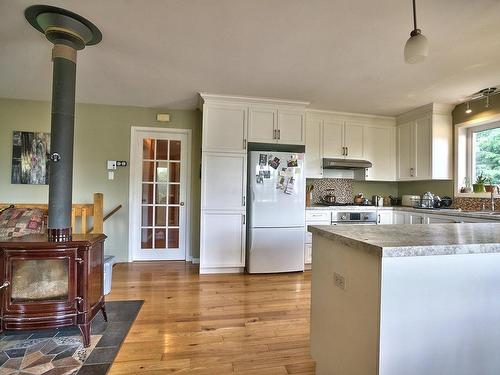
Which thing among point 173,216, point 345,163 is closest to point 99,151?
point 173,216

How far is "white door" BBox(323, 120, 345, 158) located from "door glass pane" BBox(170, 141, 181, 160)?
87.8 inches

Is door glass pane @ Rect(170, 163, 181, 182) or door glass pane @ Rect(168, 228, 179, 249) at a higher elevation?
door glass pane @ Rect(170, 163, 181, 182)

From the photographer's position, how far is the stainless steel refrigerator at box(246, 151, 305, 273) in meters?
3.46

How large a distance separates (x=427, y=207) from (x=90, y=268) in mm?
4028

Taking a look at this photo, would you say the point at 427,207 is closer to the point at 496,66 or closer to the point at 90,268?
the point at 496,66

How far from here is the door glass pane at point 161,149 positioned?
13.5 ft

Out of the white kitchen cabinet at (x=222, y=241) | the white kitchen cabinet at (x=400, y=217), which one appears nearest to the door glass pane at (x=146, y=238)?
the white kitchen cabinet at (x=222, y=241)

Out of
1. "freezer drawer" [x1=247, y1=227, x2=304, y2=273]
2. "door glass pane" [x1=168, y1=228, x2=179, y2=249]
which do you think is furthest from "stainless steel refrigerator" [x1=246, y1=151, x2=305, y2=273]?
"door glass pane" [x1=168, y1=228, x2=179, y2=249]

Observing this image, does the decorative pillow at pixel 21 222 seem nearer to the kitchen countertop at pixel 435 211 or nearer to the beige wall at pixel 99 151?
the beige wall at pixel 99 151

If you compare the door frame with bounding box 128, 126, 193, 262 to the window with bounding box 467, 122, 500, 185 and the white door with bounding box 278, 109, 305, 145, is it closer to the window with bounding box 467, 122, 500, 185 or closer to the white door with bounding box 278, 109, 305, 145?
the white door with bounding box 278, 109, 305, 145

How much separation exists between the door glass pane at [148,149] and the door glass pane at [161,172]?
168 millimetres

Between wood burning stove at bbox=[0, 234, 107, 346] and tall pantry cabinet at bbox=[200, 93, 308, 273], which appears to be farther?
tall pantry cabinet at bbox=[200, 93, 308, 273]

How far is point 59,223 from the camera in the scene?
193 centimetres

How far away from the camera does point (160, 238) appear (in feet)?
13.4
